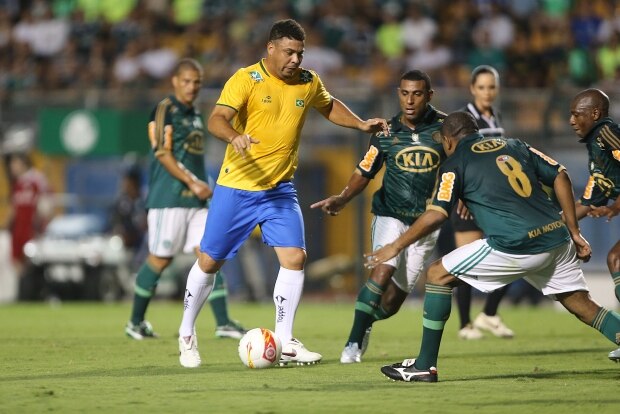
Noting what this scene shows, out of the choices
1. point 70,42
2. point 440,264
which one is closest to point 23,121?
point 70,42

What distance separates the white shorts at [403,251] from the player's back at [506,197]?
4.87 feet

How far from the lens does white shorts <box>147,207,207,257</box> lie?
12.4 metres

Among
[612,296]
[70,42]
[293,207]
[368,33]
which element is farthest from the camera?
[70,42]

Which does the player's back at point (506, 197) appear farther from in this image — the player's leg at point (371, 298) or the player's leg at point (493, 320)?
the player's leg at point (493, 320)

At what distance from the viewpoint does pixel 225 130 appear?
886 centimetres

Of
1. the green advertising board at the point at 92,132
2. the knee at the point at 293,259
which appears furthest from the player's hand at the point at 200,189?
the green advertising board at the point at 92,132

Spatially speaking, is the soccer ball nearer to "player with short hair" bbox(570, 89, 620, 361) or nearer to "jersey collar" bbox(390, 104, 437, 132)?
"jersey collar" bbox(390, 104, 437, 132)

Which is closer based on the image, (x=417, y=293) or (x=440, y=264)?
(x=440, y=264)

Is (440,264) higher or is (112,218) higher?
(440,264)

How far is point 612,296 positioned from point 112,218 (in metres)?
7.95

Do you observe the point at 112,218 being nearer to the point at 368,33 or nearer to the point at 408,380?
the point at 368,33

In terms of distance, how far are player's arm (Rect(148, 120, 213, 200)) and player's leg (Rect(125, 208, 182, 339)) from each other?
1.59 feet

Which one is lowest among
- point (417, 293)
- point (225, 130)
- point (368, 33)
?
point (417, 293)

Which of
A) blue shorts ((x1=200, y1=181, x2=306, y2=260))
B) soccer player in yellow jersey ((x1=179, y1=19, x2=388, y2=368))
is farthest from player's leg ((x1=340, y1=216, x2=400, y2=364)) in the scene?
blue shorts ((x1=200, y1=181, x2=306, y2=260))
